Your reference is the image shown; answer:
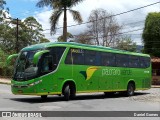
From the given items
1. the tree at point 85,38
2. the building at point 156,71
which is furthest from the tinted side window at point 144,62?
the tree at point 85,38

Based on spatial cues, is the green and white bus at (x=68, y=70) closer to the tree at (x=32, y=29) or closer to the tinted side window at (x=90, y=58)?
the tinted side window at (x=90, y=58)

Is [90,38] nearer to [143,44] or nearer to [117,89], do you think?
[143,44]

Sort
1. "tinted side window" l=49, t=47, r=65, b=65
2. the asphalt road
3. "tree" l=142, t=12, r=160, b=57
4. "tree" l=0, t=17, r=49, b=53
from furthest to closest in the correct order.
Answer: "tree" l=0, t=17, r=49, b=53, "tree" l=142, t=12, r=160, b=57, "tinted side window" l=49, t=47, r=65, b=65, the asphalt road

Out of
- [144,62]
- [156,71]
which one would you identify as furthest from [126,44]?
[144,62]

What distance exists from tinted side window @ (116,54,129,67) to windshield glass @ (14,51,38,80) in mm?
7545

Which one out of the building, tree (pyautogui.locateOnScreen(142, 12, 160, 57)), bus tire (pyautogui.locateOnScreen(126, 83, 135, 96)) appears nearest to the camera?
bus tire (pyautogui.locateOnScreen(126, 83, 135, 96))

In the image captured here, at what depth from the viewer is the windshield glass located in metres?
19.9

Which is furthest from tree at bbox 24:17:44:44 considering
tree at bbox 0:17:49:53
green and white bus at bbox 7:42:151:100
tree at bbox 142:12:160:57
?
green and white bus at bbox 7:42:151:100

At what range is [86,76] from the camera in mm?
22859

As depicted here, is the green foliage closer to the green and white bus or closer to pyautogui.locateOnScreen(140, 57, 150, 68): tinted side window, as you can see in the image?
pyautogui.locateOnScreen(140, 57, 150, 68): tinted side window

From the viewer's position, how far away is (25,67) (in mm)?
20312

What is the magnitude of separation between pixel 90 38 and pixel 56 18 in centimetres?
A: 2675

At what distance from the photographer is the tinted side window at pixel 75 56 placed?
21483 mm

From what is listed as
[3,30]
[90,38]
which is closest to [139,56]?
[90,38]
